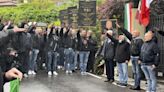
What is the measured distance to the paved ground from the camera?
1416 centimetres

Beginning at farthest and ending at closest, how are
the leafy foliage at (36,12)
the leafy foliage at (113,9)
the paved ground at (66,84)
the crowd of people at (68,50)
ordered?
the leafy foliage at (36,12) → the leafy foliage at (113,9) → the crowd of people at (68,50) → the paved ground at (66,84)

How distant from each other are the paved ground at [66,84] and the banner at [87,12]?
3809mm

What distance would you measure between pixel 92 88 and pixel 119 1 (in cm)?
616

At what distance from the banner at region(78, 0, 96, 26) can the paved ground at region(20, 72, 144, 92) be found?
12.5ft

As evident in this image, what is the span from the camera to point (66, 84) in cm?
1554

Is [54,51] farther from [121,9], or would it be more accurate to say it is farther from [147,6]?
[147,6]

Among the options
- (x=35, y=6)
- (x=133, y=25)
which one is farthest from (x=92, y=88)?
(x=35, y=6)

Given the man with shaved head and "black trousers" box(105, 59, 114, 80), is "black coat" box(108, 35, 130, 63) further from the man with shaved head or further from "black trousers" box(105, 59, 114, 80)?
"black trousers" box(105, 59, 114, 80)

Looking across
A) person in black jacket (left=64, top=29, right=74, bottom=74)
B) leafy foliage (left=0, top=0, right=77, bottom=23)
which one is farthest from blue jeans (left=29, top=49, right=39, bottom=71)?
leafy foliage (left=0, top=0, right=77, bottom=23)

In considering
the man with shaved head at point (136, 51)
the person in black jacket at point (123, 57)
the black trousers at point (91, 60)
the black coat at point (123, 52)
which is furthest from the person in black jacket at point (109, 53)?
the black trousers at point (91, 60)

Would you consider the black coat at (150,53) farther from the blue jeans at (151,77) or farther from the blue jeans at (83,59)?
the blue jeans at (83,59)

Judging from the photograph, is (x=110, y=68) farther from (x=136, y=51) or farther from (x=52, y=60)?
(x=52, y=60)

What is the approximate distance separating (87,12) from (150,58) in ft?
30.6

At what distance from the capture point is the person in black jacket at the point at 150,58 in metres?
12.5
